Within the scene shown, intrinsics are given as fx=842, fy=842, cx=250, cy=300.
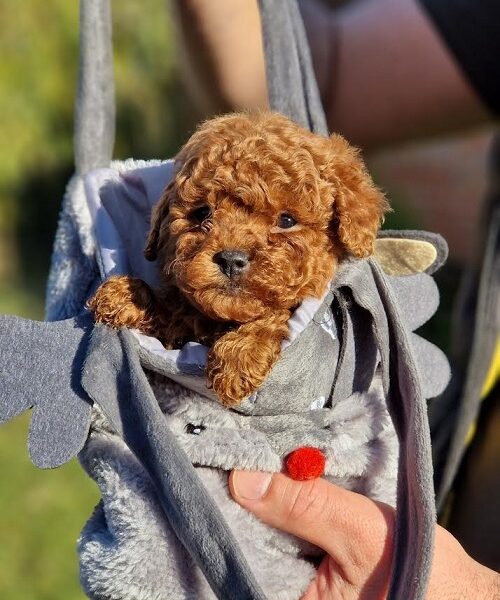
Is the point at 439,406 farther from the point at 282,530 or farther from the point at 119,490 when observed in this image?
the point at 119,490

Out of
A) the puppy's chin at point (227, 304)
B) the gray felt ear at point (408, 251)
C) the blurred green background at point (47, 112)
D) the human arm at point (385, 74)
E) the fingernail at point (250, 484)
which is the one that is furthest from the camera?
the blurred green background at point (47, 112)

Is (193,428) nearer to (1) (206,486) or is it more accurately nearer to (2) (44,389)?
(1) (206,486)

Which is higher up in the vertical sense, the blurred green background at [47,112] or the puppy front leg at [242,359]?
the puppy front leg at [242,359]

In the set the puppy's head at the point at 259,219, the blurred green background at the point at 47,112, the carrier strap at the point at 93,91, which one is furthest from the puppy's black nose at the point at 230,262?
→ the blurred green background at the point at 47,112

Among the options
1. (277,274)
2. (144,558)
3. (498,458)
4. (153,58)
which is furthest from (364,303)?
(153,58)

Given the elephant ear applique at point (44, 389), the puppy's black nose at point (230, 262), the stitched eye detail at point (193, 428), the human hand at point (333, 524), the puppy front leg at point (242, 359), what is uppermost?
the puppy's black nose at point (230, 262)

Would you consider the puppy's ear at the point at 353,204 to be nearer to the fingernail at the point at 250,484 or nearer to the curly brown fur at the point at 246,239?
the curly brown fur at the point at 246,239

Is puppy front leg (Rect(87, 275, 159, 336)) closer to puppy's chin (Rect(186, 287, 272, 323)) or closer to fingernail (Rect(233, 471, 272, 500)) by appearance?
puppy's chin (Rect(186, 287, 272, 323))

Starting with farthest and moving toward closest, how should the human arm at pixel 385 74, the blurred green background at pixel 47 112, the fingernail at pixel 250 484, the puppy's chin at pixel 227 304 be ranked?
the blurred green background at pixel 47 112 < the human arm at pixel 385 74 < the fingernail at pixel 250 484 < the puppy's chin at pixel 227 304

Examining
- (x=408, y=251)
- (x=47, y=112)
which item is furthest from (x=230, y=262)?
(x=47, y=112)
